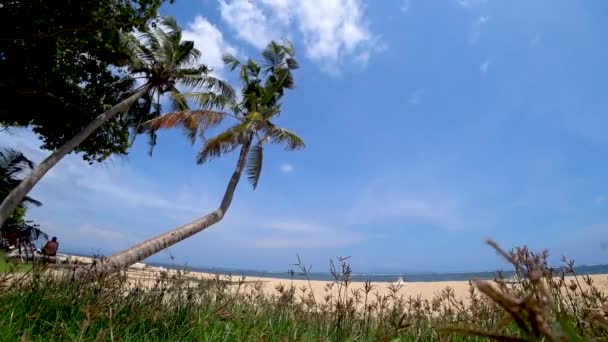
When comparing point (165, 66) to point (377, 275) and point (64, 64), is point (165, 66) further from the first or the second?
point (377, 275)

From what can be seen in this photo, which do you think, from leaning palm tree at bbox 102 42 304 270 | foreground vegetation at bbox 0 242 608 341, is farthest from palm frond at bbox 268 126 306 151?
foreground vegetation at bbox 0 242 608 341

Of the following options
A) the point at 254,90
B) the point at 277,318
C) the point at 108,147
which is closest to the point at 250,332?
the point at 277,318

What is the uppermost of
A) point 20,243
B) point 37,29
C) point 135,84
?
point 135,84

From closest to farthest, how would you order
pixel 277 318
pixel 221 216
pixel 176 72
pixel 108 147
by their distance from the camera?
1. pixel 277 318
2. pixel 221 216
3. pixel 108 147
4. pixel 176 72

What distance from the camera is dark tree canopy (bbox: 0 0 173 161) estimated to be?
1127 cm

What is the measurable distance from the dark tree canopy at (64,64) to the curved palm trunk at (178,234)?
5759mm

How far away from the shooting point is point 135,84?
797 inches

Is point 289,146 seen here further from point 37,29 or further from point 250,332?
point 250,332

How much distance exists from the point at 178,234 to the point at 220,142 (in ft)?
15.0

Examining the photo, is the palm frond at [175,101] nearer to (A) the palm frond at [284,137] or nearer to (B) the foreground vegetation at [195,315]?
(A) the palm frond at [284,137]

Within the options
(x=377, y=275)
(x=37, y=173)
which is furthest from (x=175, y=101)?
(x=377, y=275)

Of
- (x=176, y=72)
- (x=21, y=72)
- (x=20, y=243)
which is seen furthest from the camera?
(x=176, y=72)

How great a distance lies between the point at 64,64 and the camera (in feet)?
47.6

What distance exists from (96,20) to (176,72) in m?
8.83
